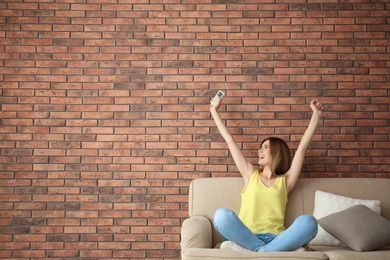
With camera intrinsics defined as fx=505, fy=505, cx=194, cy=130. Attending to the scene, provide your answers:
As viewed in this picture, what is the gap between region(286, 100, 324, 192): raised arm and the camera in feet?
11.9

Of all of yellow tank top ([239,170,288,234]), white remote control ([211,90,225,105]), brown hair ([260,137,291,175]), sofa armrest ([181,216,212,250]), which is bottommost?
sofa armrest ([181,216,212,250])

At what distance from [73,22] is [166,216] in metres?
1.74

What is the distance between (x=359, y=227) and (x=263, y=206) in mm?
657

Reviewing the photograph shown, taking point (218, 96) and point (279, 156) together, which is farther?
point (218, 96)

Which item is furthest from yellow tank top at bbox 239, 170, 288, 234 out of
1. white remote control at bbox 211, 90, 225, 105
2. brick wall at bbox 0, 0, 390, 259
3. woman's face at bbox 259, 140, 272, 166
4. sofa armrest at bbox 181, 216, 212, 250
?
white remote control at bbox 211, 90, 225, 105

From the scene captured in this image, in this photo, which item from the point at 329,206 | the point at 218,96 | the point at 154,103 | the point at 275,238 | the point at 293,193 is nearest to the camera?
the point at 275,238

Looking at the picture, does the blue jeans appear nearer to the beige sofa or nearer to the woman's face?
the beige sofa

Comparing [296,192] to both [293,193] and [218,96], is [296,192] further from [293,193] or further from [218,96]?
[218,96]

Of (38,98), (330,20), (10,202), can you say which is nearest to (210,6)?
(330,20)

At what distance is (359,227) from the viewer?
3.14m

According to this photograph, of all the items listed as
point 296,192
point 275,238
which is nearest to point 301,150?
point 296,192

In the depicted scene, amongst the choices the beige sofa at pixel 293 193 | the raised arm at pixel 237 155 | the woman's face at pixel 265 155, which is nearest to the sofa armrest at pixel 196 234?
the beige sofa at pixel 293 193

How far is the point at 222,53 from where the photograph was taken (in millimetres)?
4082

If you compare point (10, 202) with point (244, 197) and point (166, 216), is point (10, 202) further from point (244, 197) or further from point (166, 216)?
point (244, 197)
